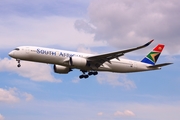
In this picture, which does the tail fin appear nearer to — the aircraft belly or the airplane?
the airplane

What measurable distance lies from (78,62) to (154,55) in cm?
1811

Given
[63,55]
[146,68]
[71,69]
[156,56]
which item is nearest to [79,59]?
[63,55]

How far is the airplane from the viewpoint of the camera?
63969 millimetres

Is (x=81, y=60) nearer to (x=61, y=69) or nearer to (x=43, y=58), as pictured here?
(x=43, y=58)

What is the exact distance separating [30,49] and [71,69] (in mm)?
10233

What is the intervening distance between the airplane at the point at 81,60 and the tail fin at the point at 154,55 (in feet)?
8.21

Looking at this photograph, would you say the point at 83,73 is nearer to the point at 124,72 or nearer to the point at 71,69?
the point at 71,69

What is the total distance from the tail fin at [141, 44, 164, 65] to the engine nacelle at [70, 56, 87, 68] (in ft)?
45.7

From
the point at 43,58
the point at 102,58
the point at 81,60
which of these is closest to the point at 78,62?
the point at 81,60

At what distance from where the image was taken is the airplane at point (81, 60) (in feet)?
Answer: 210

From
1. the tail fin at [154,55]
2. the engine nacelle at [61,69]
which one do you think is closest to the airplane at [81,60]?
the engine nacelle at [61,69]

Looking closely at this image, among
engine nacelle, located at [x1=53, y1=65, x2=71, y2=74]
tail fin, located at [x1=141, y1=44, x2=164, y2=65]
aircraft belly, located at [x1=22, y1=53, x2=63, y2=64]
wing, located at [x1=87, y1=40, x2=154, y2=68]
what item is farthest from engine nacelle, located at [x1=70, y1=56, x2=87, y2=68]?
tail fin, located at [x1=141, y1=44, x2=164, y2=65]

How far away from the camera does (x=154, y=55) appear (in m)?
76.9

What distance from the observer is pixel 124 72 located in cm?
7025
